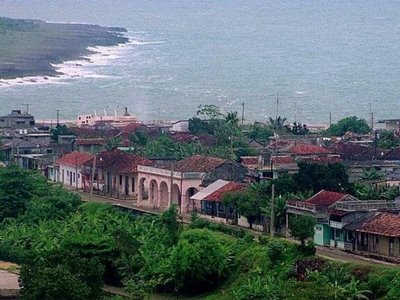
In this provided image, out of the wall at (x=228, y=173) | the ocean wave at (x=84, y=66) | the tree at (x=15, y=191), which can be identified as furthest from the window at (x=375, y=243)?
the ocean wave at (x=84, y=66)

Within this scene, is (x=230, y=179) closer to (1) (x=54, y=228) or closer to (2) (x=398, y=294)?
(1) (x=54, y=228)

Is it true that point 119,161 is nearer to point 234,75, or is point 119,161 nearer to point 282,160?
point 282,160

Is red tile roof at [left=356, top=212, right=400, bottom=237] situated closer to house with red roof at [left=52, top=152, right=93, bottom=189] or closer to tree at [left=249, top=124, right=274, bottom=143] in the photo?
house with red roof at [left=52, top=152, right=93, bottom=189]

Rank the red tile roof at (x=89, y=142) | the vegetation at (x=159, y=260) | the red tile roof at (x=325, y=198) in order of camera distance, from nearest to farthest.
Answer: the vegetation at (x=159, y=260), the red tile roof at (x=325, y=198), the red tile roof at (x=89, y=142)

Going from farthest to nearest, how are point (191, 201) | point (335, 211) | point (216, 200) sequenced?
point (191, 201) → point (216, 200) → point (335, 211)

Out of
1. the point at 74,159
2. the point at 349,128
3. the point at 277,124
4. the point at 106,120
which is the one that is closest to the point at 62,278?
the point at 74,159

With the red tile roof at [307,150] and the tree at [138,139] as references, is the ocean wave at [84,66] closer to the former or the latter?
the tree at [138,139]
